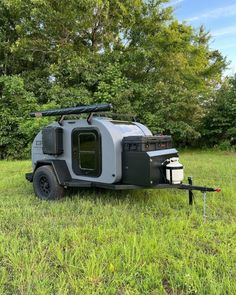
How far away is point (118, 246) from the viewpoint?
277cm

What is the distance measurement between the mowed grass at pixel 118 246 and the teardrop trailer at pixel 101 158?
35 centimetres

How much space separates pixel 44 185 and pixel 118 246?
2610 mm

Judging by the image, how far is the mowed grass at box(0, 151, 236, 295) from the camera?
2.23 meters

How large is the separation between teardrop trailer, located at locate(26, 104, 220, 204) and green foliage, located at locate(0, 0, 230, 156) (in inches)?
254

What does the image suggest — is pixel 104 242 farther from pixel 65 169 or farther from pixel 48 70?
pixel 48 70

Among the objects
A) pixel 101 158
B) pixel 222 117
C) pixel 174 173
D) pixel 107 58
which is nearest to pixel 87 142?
pixel 101 158

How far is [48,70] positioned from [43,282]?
1102 cm

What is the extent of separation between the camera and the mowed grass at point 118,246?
223cm

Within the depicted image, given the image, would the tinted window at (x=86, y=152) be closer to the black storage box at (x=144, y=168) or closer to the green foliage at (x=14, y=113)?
the black storage box at (x=144, y=168)

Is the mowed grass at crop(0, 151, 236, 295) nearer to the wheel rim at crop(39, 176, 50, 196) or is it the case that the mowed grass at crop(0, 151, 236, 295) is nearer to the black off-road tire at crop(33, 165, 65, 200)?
the black off-road tire at crop(33, 165, 65, 200)

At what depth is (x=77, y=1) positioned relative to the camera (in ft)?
35.5

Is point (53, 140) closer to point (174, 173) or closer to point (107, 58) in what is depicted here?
point (174, 173)

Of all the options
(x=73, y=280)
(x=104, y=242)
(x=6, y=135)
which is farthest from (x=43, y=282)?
(x=6, y=135)

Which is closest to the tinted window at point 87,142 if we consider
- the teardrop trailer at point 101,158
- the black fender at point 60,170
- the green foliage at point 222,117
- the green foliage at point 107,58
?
the teardrop trailer at point 101,158
